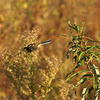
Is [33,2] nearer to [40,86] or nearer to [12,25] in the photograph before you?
[12,25]

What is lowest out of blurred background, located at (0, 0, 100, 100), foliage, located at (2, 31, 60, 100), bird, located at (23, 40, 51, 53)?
foliage, located at (2, 31, 60, 100)

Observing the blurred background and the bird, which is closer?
the bird

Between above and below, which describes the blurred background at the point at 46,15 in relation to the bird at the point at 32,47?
above

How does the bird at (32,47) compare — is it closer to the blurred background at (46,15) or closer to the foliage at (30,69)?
the foliage at (30,69)

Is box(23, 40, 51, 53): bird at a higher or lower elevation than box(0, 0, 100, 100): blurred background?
lower

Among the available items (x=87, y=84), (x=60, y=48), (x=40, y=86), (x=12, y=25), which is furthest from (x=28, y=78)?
(x=12, y=25)

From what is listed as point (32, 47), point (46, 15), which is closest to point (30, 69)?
point (32, 47)

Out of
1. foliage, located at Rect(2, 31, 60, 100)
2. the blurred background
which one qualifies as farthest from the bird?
the blurred background

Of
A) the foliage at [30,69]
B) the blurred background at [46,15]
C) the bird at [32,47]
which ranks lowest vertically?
the foliage at [30,69]

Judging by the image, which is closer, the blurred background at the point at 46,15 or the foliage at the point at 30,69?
the foliage at the point at 30,69

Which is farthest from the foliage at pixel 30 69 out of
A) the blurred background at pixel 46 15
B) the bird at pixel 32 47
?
the blurred background at pixel 46 15

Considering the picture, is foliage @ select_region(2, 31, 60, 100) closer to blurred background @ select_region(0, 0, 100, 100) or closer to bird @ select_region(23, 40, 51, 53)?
bird @ select_region(23, 40, 51, 53)
